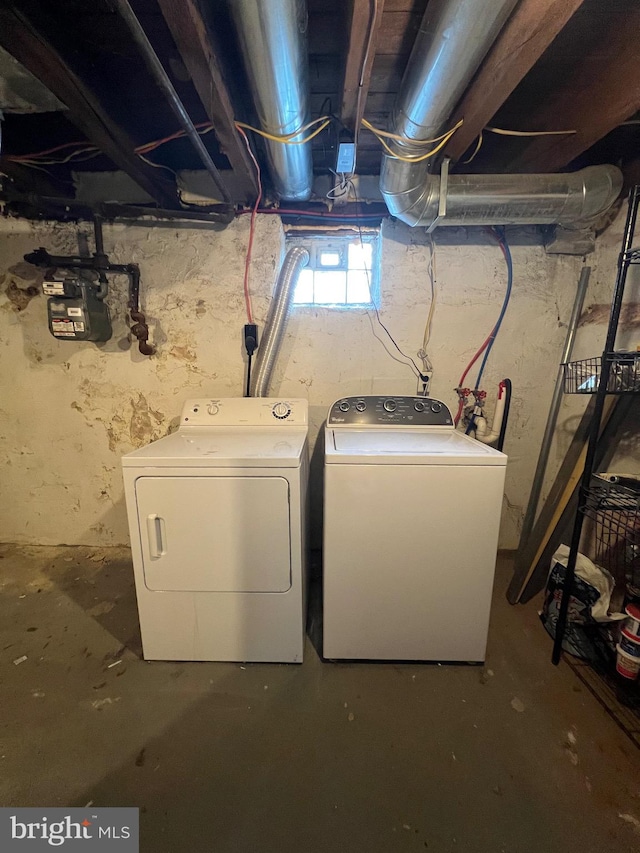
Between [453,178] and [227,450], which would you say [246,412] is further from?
[453,178]

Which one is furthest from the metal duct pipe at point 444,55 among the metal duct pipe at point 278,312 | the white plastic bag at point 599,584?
the white plastic bag at point 599,584

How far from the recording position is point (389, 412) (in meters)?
1.78

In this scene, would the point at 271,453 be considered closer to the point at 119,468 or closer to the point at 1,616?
the point at 119,468

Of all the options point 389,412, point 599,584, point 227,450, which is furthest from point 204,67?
point 599,584

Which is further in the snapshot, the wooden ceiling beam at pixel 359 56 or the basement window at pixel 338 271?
the basement window at pixel 338 271

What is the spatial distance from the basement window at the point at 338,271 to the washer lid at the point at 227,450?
2.71 ft

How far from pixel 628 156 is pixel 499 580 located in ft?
6.84

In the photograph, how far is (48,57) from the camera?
977mm

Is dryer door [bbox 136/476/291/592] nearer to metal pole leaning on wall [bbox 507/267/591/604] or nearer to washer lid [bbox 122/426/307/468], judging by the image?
washer lid [bbox 122/426/307/468]

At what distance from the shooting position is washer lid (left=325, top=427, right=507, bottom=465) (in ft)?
3.97

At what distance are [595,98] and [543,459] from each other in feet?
4.94

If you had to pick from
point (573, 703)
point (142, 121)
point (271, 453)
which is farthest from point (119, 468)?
point (573, 703)

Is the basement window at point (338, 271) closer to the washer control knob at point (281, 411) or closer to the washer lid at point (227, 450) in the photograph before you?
the washer control knob at point (281, 411)

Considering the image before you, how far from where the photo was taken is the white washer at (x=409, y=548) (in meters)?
1.22
